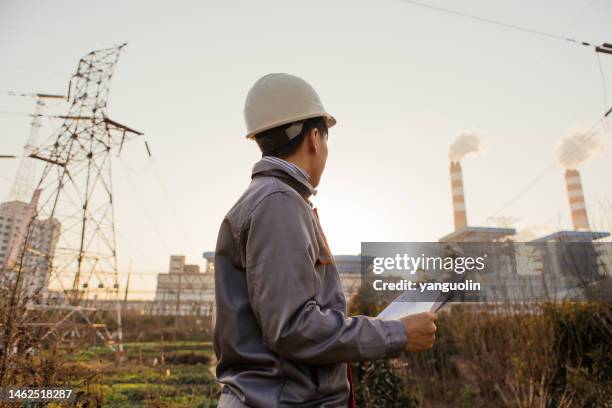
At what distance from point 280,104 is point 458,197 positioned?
176 feet

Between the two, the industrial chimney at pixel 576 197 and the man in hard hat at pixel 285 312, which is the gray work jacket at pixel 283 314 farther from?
the industrial chimney at pixel 576 197

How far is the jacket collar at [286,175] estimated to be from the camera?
1.23m

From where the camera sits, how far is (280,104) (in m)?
1.35

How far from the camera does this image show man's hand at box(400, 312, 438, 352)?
1.13 meters

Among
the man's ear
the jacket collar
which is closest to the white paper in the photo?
the jacket collar

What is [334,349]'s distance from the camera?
3.40 feet

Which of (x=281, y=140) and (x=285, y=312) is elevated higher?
(x=281, y=140)

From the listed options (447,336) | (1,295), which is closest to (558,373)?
(447,336)

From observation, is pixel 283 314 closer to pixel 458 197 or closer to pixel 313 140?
pixel 313 140

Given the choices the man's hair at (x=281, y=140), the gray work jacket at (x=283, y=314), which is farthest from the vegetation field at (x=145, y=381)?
the man's hair at (x=281, y=140)

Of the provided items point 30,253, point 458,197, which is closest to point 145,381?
point 30,253

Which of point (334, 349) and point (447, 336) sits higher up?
point (447, 336)

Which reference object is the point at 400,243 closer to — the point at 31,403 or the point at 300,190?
the point at 300,190

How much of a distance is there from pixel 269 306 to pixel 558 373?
6.33 metres
